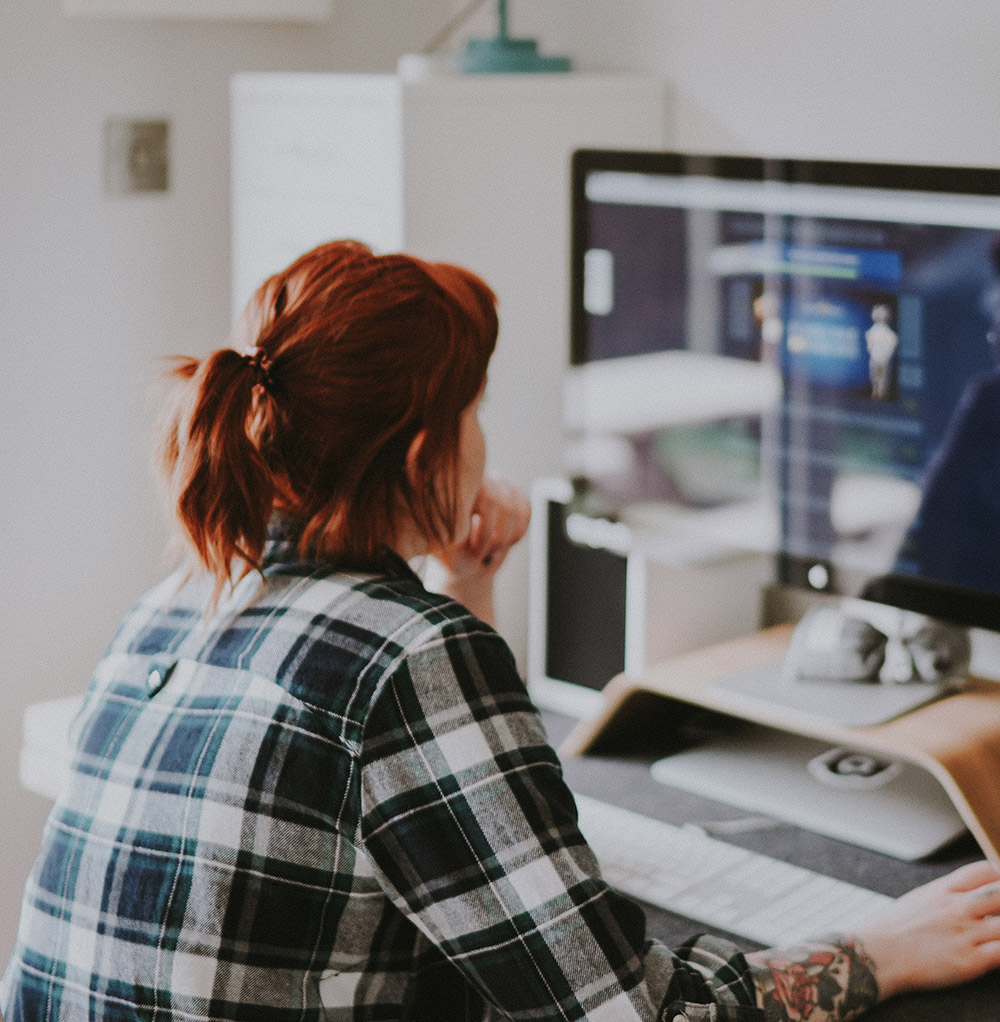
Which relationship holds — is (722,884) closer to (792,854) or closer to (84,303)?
(792,854)

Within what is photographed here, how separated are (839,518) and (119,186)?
1.05 meters

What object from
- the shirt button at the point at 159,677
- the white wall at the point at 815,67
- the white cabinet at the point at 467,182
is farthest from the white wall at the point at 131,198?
the shirt button at the point at 159,677

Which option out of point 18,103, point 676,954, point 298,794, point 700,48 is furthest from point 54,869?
point 700,48

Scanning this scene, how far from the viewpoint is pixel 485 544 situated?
4.74ft

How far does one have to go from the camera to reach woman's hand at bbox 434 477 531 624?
1.44 meters

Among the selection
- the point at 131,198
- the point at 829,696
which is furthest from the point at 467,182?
the point at 829,696

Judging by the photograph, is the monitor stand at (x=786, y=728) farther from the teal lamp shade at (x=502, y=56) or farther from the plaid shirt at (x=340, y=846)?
the teal lamp shade at (x=502, y=56)

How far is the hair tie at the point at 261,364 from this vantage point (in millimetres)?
1010

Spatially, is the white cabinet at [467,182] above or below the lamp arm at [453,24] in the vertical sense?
below

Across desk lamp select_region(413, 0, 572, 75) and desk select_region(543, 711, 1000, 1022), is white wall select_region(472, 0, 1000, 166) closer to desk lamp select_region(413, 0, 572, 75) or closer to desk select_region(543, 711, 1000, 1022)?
desk lamp select_region(413, 0, 572, 75)

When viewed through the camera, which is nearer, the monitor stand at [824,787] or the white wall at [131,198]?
the monitor stand at [824,787]

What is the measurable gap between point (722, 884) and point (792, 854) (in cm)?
10

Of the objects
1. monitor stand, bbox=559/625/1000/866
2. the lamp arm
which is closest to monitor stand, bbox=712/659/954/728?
monitor stand, bbox=559/625/1000/866

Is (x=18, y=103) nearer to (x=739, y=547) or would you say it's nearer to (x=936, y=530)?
(x=739, y=547)
